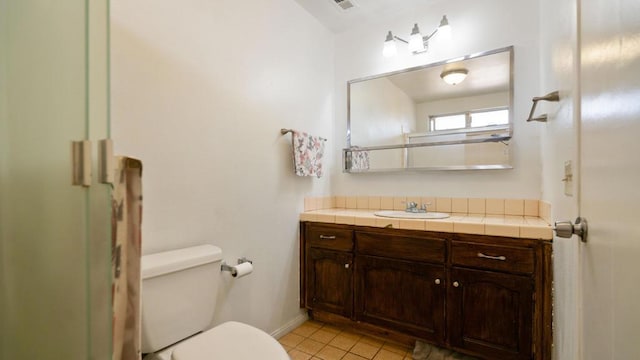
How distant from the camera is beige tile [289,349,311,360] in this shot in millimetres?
1766

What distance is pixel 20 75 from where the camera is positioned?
602mm

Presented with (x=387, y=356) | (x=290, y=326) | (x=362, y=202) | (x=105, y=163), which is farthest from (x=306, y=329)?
(x=105, y=163)

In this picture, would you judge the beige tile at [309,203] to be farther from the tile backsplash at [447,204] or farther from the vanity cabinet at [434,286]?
the vanity cabinet at [434,286]

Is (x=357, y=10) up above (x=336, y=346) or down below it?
above

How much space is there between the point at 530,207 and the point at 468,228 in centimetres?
62

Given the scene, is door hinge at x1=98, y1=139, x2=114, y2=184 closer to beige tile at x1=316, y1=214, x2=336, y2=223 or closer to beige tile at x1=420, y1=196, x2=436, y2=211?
beige tile at x1=316, y1=214, x2=336, y2=223

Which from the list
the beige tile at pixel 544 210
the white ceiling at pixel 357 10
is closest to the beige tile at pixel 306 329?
the beige tile at pixel 544 210

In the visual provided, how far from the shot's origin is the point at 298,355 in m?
1.79

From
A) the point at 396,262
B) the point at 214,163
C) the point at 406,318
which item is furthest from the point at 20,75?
the point at 406,318

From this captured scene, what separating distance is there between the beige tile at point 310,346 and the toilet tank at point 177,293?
30.7 inches

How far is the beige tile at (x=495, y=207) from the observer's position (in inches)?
77.6

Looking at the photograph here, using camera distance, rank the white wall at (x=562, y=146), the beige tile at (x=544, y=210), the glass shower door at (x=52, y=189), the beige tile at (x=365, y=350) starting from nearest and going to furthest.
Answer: the glass shower door at (x=52, y=189) < the white wall at (x=562, y=146) < the beige tile at (x=544, y=210) < the beige tile at (x=365, y=350)

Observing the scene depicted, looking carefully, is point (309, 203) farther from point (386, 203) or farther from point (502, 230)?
point (502, 230)

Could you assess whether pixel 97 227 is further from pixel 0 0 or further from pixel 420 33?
pixel 420 33
